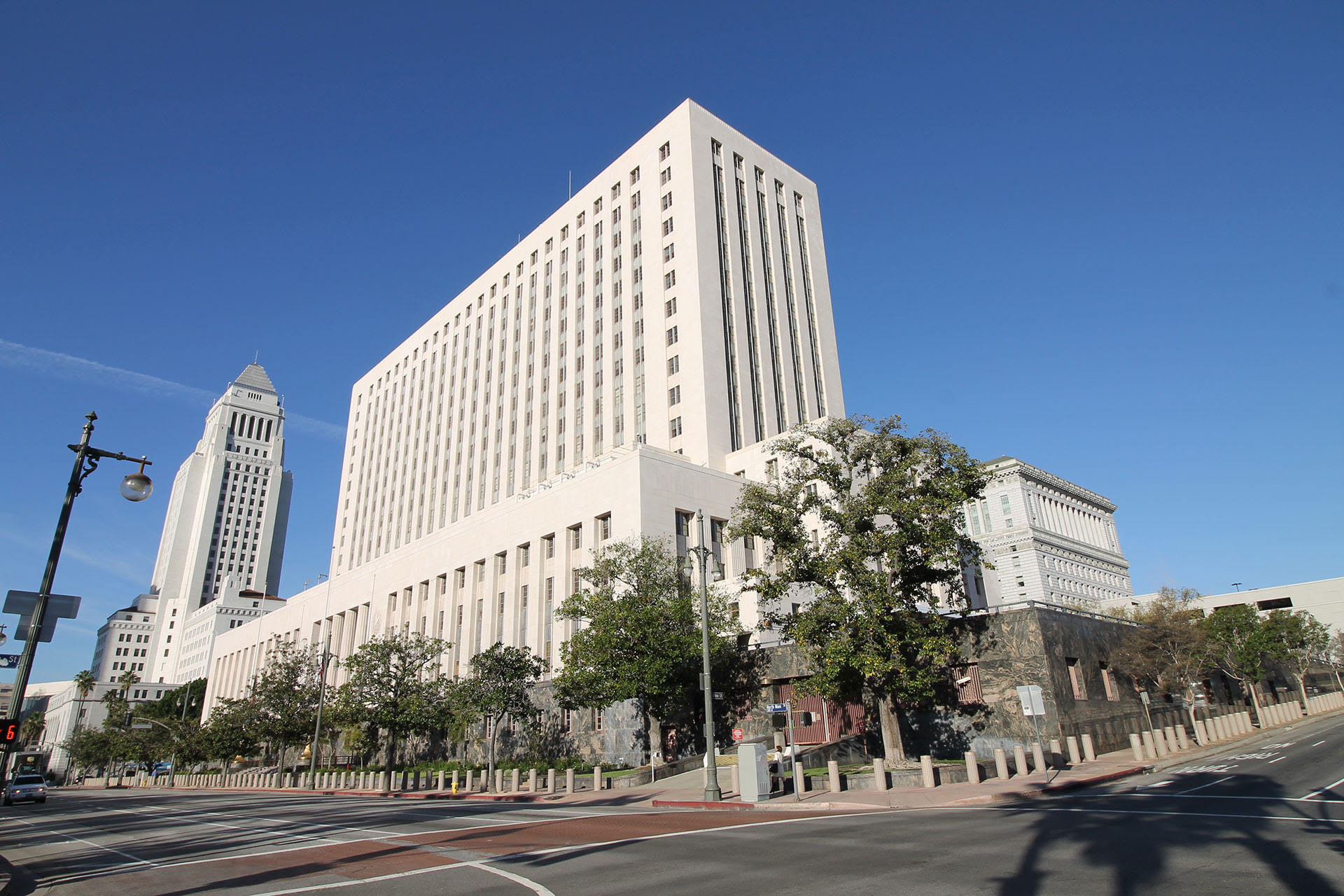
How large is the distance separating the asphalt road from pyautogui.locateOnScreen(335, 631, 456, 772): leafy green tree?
84.9ft

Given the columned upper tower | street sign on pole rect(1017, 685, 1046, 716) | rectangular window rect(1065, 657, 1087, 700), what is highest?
the columned upper tower

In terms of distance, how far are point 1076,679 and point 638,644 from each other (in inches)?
773

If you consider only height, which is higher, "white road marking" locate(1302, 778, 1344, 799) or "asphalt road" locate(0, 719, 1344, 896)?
"white road marking" locate(1302, 778, 1344, 799)

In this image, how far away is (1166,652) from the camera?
44.4m

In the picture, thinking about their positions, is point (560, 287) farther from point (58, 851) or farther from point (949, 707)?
point (58, 851)

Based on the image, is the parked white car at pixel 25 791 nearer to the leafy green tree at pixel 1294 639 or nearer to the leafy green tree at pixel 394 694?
the leafy green tree at pixel 394 694

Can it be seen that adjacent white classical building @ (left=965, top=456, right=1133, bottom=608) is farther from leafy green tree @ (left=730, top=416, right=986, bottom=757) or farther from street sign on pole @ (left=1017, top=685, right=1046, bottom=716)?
street sign on pole @ (left=1017, top=685, right=1046, bottom=716)

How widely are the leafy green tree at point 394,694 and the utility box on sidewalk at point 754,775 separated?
29583 mm

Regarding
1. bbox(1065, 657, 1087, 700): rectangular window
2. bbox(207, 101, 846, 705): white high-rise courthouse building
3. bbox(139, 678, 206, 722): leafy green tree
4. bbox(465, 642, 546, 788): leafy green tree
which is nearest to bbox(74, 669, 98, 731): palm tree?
bbox(139, 678, 206, 722): leafy green tree

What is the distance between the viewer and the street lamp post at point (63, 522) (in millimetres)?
14438

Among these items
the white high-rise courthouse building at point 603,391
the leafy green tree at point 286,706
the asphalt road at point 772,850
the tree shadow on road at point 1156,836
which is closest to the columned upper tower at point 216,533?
the white high-rise courthouse building at point 603,391

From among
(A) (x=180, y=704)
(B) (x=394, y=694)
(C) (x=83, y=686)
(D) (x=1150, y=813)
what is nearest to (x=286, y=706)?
(B) (x=394, y=694)

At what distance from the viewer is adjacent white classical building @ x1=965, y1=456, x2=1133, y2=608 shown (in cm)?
10425

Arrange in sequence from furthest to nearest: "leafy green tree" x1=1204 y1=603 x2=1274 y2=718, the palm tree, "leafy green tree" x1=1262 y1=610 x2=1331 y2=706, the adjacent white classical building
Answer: the palm tree < the adjacent white classical building < "leafy green tree" x1=1262 y1=610 x2=1331 y2=706 < "leafy green tree" x1=1204 y1=603 x2=1274 y2=718
